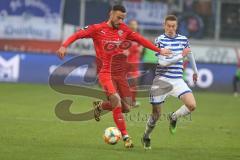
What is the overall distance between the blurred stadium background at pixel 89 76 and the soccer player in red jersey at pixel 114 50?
731mm

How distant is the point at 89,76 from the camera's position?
2806cm

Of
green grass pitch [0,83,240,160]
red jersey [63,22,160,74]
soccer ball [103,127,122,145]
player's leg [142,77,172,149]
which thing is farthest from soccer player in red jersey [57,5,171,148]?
green grass pitch [0,83,240,160]

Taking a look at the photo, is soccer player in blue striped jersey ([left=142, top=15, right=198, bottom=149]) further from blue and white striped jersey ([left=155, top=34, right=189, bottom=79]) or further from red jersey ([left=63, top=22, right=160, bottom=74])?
red jersey ([left=63, top=22, right=160, bottom=74])

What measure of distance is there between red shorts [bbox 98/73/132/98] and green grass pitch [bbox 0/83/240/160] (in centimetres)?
95

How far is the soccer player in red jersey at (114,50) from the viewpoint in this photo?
12.6 m

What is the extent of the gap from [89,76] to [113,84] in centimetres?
1511

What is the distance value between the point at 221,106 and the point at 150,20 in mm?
10152

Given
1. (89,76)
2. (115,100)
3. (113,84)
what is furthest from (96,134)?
(89,76)

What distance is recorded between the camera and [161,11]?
32281 millimetres

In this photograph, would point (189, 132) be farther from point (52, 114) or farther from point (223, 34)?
point (223, 34)

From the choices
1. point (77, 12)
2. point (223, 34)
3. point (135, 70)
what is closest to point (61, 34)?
point (77, 12)

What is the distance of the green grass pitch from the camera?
11.9 m

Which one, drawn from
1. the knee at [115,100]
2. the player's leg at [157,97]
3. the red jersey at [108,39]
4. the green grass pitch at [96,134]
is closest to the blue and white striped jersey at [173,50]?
the player's leg at [157,97]

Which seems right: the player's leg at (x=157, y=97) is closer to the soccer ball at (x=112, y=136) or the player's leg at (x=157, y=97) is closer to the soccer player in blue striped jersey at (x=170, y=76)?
the soccer player in blue striped jersey at (x=170, y=76)
